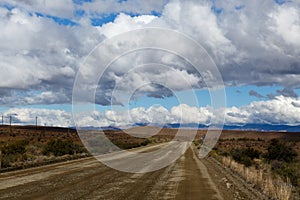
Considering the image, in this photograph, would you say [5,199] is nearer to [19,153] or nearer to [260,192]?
[260,192]

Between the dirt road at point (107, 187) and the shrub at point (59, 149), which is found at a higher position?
the shrub at point (59, 149)

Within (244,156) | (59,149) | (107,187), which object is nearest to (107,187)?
(107,187)

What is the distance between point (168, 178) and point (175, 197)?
587cm

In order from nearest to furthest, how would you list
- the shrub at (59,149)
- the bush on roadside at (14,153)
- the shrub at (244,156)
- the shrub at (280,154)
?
the bush on roadside at (14,153), the shrub at (244,156), the shrub at (280,154), the shrub at (59,149)

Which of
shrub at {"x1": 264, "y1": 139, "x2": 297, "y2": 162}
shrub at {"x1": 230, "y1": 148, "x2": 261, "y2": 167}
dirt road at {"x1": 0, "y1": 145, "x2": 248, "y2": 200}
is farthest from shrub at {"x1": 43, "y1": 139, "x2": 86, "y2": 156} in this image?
shrub at {"x1": 264, "y1": 139, "x2": 297, "y2": 162}

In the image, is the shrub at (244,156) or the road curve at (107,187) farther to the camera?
the shrub at (244,156)

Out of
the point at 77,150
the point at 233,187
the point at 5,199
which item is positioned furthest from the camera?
the point at 77,150

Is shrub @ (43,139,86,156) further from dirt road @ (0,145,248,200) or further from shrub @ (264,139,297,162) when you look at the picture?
shrub @ (264,139,297,162)

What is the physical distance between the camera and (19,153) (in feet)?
105

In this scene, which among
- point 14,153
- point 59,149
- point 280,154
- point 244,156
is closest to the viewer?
point 14,153

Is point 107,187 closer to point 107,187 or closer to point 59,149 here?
point 107,187

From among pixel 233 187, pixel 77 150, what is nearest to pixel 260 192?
pixel 233 187

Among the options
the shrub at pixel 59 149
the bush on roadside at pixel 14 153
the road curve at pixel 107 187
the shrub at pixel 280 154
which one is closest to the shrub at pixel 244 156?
the shrub at pixel 280 154

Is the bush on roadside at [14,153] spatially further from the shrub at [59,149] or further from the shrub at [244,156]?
the shrub at [244,156]
